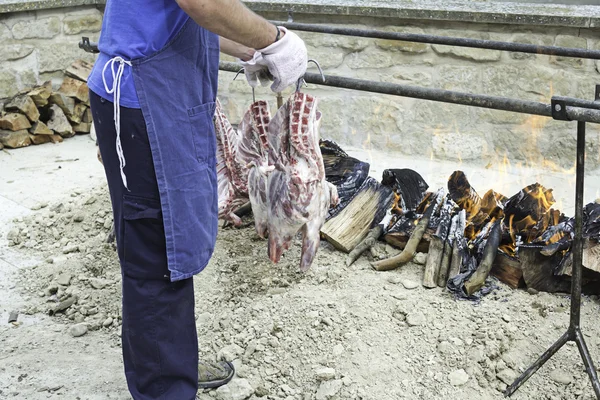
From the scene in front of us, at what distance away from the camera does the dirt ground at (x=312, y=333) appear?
304cm

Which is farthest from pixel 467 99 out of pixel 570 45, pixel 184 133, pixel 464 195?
pixel 570 45

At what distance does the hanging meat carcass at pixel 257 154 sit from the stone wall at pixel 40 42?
3.58 metres

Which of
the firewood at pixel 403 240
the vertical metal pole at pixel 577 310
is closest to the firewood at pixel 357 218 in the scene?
the firewood at pixel 403 240

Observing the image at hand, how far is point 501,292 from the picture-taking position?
3504mm

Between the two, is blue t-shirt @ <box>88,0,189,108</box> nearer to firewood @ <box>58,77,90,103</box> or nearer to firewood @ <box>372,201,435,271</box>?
firewood @ <box>372,201,435,271</box>

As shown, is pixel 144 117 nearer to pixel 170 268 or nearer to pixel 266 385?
pixel 170 268

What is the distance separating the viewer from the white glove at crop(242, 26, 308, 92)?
2570 millimetres

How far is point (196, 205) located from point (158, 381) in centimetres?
68

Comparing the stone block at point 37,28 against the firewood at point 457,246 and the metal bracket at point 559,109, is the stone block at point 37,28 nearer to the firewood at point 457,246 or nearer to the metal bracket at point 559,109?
the firewood at point 457,246

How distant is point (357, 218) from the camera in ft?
13.3

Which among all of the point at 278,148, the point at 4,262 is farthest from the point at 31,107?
the point at 278,148

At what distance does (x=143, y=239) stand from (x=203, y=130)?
0.44 meters

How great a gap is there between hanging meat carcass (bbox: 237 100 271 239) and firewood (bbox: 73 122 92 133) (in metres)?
3.39

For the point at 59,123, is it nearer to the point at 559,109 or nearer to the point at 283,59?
the point at 283,59
